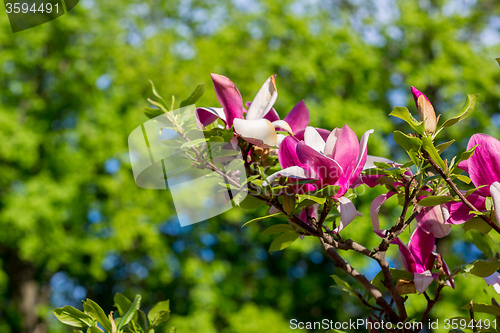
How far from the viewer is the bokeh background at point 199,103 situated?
19.4 ft

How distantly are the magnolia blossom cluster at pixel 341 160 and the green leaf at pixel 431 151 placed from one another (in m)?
0.02

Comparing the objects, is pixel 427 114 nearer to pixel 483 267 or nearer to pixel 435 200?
pixel 435 200

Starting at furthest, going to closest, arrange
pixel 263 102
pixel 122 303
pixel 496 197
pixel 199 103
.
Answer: pixel 199 103, pixel 122 303, pixel 263 102, pixel 496 197

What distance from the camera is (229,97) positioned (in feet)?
1.99

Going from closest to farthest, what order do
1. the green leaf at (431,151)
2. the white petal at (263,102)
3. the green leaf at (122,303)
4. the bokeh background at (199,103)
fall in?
1. the green leaf at (431,151)
2. the white petal at (263,102)
3. the green leaf at (122,303)
4. the bokeh background at (199,103)

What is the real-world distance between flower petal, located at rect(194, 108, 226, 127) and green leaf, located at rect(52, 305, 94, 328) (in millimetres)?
327

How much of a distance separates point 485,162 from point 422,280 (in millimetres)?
183

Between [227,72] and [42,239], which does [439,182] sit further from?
[227,72]

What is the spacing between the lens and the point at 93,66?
661 centimetres

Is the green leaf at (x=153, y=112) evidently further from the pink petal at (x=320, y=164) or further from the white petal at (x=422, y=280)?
the white petal at (x=422, y=280)

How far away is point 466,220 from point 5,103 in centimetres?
724

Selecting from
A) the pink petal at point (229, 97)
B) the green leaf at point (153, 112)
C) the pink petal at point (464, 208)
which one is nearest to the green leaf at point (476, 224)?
the pink petal at point (464, 208)

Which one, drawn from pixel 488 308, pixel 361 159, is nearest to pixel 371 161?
pixel 361 159

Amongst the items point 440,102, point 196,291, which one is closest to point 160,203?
point 196,291
